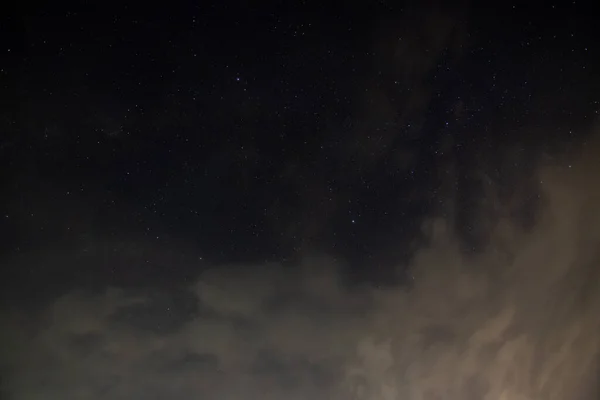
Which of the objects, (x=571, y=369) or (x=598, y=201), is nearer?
(x=598, y=201)

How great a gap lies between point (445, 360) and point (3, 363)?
907cm

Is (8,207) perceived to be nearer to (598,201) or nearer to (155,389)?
(155,389)

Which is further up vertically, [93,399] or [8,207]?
[8,207]

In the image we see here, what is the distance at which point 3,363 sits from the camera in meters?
6.73

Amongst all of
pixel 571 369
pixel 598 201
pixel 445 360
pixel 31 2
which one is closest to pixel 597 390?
pixel 571 369

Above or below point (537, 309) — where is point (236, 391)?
below

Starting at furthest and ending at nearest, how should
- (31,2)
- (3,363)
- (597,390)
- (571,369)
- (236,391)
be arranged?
(597,390) < (571,369) < (236,391) < (3,363) < (31,2)

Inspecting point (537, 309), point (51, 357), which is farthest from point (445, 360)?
point (51, 357)

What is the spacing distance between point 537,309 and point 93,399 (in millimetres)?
9968

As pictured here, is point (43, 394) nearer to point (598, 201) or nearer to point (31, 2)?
point (31, 2)

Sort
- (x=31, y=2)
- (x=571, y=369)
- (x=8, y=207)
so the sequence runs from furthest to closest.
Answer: (x=571, y=369)
(x=8, y=207)
(x=31, y=2)

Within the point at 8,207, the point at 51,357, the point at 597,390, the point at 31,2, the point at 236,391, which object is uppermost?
the point at 31,2

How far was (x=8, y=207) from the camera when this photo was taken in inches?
223

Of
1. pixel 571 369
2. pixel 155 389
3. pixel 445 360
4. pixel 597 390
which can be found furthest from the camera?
pixel 597 390
